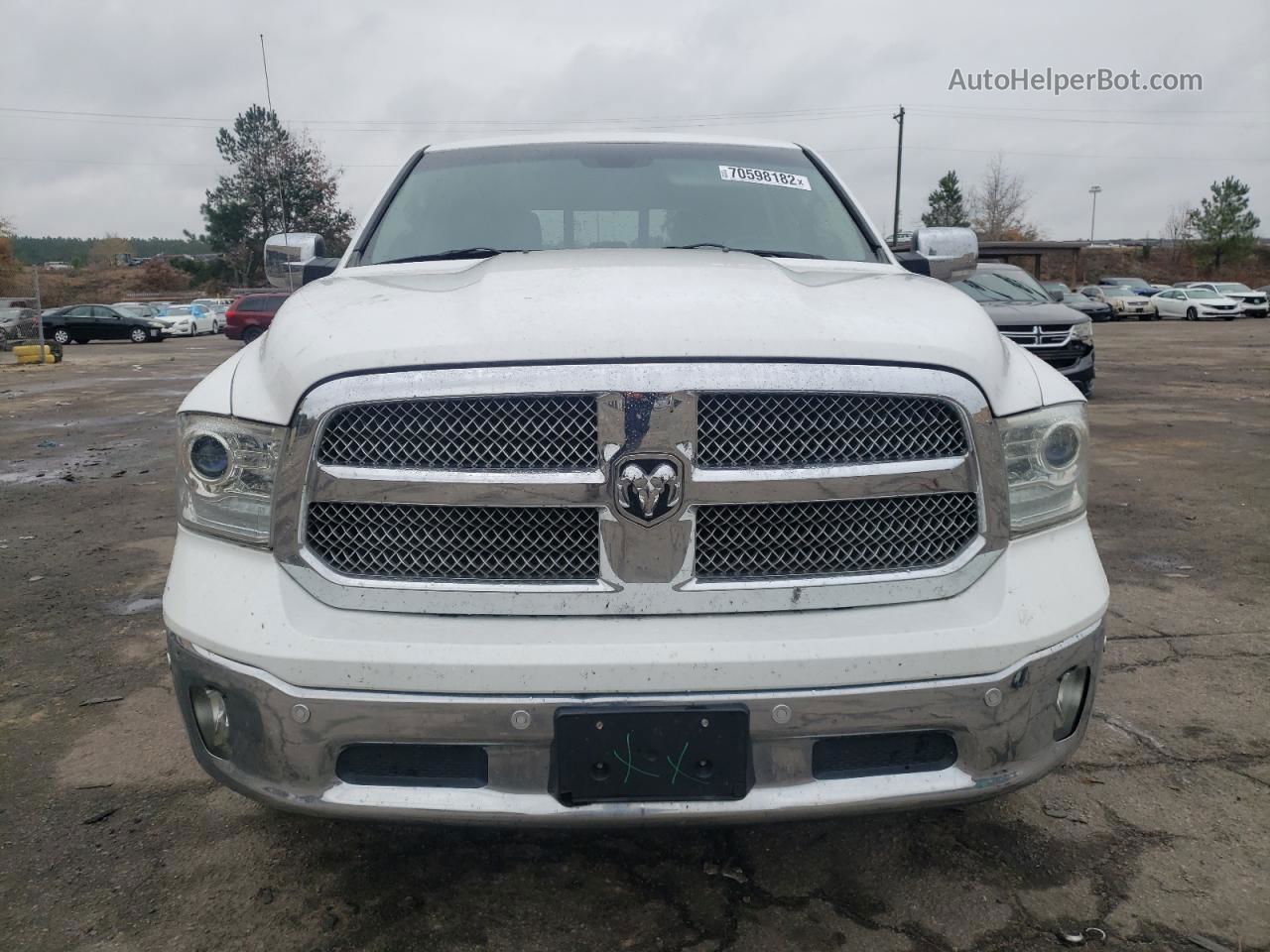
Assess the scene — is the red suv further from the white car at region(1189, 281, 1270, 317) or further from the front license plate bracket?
the white car at region(1189, 281, 1270, 317)

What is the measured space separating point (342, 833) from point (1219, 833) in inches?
83.2

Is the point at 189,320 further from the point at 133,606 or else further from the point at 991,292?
the point at 133,606

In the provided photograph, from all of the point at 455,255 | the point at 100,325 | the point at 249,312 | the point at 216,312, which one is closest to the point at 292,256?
the point at 455,255

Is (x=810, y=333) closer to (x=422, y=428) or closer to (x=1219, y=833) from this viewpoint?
(x=422, y=428)

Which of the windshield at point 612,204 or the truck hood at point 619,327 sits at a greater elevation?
the windshield at point 612,204

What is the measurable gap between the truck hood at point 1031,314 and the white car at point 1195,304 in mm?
28808

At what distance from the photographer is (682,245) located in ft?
10.4

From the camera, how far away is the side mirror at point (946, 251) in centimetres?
355

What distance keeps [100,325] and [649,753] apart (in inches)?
1542

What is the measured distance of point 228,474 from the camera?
6.56ft

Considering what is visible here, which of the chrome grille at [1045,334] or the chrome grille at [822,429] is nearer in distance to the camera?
the chrome grille at [822,429]

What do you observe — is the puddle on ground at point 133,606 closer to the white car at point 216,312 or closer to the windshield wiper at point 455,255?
the windshield wiper at point 455,255

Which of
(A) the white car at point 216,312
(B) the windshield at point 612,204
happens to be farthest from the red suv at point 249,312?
(B) the windshield at point 612,204

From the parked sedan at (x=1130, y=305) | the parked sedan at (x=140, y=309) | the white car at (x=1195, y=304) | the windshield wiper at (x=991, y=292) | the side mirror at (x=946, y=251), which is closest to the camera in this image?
the side mirror at (x=946, y=251)
